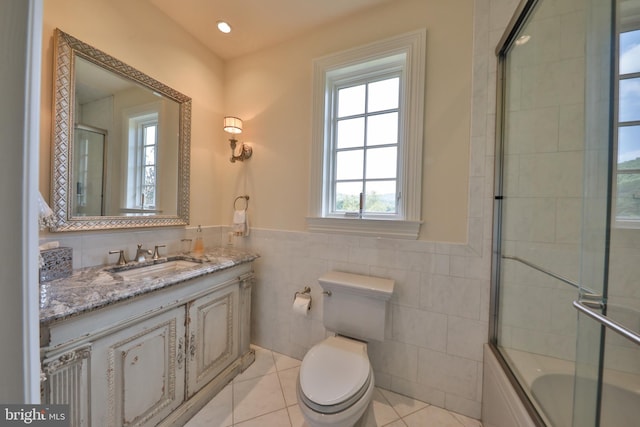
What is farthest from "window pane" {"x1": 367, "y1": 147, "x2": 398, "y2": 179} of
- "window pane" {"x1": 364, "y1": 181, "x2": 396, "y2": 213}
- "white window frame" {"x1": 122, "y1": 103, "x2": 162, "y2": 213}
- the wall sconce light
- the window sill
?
"white window frame" {"x1": 122, "y1": 103, "x2": 162, "y2": 213}

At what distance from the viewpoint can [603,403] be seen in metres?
0.95

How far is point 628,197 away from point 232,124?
2374 mm

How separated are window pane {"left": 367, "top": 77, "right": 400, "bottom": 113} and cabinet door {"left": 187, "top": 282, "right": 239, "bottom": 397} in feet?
5.59

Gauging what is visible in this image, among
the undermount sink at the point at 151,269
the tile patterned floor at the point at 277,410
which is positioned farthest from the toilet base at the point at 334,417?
the undermount sink at the point at 151,269

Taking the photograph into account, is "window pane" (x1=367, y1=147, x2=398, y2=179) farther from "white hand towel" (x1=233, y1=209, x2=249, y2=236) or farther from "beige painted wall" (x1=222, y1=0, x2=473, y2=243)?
"white hand towel" (x1=233, y1=209, x2=249, y2=236)

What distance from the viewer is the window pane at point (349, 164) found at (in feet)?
6.05

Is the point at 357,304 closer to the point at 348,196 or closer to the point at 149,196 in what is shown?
the point at 348,196

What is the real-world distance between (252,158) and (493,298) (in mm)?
2023

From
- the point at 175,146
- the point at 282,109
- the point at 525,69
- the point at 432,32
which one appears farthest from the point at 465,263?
the point at 175,146

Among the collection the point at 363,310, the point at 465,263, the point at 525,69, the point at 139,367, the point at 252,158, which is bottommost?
the point at 139,367

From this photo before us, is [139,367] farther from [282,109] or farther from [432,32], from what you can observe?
[432,32]

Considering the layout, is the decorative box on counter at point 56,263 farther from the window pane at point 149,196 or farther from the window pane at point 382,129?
the window pane at point 382,129

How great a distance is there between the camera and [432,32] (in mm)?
1533

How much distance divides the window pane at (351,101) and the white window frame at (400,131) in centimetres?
9
